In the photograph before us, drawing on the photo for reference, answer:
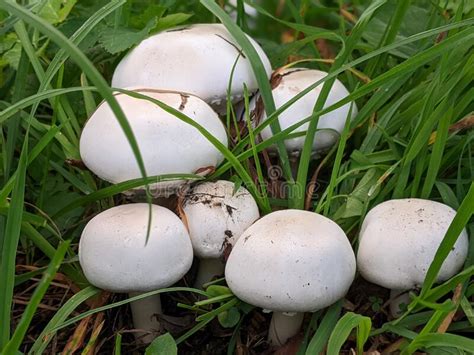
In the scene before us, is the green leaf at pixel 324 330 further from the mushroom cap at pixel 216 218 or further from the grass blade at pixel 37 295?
the grass blade at pixel 37 295

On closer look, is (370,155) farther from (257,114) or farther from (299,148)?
(257,114)

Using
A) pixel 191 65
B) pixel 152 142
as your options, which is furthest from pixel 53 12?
pixel 152 142

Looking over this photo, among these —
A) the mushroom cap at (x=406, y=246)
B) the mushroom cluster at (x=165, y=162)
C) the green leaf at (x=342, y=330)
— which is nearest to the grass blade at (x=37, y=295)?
the mushroom cluster at (x=165, y=162)

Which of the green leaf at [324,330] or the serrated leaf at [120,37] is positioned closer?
the green leaf at [324,330]

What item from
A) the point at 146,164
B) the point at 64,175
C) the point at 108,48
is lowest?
the point at 64,175

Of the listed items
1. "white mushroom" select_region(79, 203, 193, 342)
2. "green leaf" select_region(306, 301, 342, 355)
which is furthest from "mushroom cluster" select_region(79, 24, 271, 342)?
"green leaf" select_region(306, 301, 342, 355)

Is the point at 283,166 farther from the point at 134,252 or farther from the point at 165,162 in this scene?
the point at 134,252

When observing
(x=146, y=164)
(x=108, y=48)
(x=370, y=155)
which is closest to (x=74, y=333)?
(x=146, y=164)
